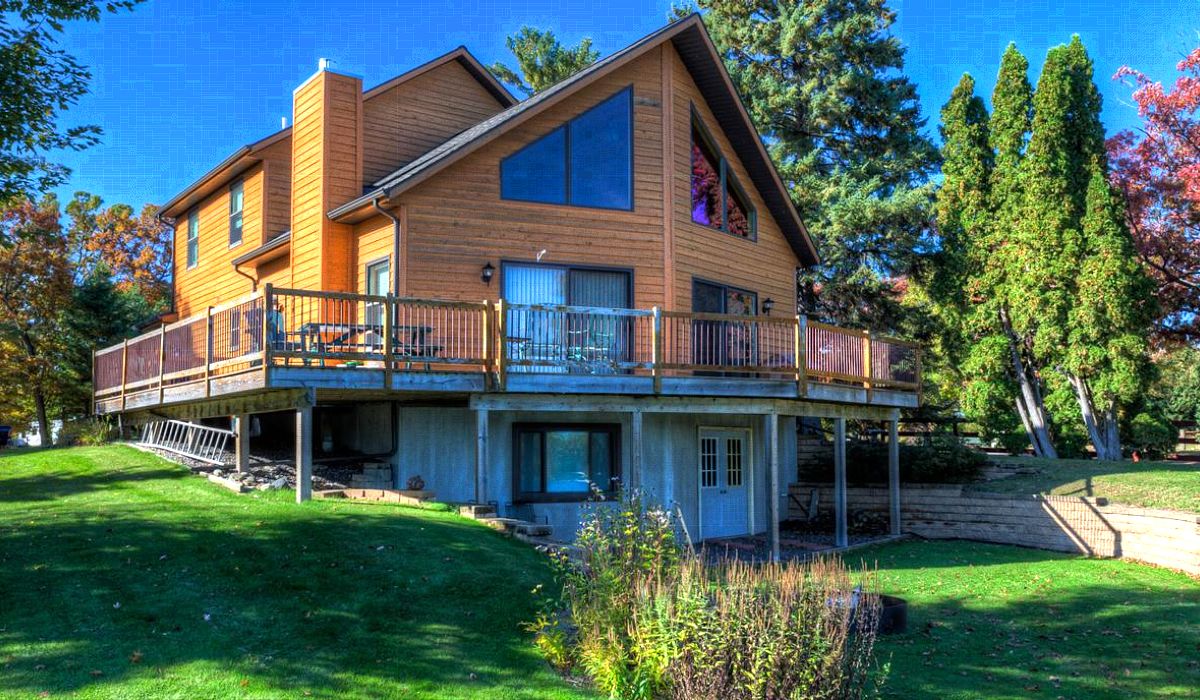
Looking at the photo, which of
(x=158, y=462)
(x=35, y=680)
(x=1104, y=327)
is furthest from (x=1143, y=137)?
(x=35, y=680)

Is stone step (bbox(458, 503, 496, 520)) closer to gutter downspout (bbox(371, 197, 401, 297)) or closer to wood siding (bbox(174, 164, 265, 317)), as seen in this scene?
gutter downspout (bbox(371, 197, 401, 297))

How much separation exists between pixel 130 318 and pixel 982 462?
928 inches

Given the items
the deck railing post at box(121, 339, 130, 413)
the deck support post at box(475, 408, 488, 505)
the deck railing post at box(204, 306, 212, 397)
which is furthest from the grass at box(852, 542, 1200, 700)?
the deck railing post at box(121, 339, 130, 413)

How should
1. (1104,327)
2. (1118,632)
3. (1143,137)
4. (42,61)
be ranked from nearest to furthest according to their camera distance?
(1118,632), (42,61), (1104,327), (1143,137)

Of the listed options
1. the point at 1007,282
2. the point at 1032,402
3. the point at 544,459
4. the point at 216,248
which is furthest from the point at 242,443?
the point at 1032,402

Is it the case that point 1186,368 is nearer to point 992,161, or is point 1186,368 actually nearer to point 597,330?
point 992,161

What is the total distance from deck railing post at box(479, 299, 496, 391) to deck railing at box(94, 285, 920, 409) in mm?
16

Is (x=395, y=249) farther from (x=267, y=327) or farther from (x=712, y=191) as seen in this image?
(x=712, y=191)

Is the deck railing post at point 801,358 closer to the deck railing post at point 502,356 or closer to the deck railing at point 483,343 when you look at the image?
the deck railing at point 483,343

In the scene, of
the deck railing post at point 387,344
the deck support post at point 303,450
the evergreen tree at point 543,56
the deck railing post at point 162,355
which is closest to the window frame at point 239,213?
the deck railing post at point 162,355

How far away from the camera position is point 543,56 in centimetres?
3909

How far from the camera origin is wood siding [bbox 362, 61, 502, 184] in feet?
59.7

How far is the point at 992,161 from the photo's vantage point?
25938 millimetres

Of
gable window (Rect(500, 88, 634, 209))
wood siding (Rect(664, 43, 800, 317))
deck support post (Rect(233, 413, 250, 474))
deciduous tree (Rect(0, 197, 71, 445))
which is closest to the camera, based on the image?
deck support post (Rect(233, 413, 250, 474))
